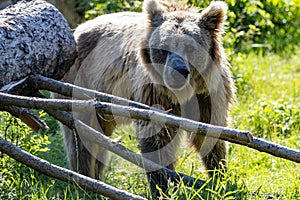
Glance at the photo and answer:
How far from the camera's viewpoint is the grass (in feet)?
14.2

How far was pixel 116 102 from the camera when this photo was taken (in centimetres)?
392

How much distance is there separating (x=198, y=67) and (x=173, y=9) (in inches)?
23.8

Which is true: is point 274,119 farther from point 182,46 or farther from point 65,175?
point 65,175

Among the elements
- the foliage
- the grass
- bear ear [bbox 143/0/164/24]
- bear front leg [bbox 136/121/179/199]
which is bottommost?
the grass

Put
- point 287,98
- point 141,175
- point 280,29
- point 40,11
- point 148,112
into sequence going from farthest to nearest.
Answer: point 280,29 → point 287,98 → point 141,175 → point 40,11 → point 148,112

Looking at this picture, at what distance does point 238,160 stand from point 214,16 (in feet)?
4.38

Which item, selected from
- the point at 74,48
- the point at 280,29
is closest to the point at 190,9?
the point at 74,48

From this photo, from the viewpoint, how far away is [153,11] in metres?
4.95

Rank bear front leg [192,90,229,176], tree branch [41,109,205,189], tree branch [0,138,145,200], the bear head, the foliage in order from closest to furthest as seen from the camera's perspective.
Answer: tree branch [0,138,145,200], tree branch [41,109,205,189], the bear head, bear front leg [192,90,229,176], the foliage

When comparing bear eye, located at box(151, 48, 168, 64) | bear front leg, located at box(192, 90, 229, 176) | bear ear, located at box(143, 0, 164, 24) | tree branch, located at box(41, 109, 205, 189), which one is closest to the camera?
tree branch, located at box(41, 109, 205, 189)

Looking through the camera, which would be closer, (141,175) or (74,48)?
(74,48)

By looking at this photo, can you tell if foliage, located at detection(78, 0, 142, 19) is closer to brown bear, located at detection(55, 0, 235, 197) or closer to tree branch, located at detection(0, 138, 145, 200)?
brown bear, located at detection(55, 0, 235, 197)

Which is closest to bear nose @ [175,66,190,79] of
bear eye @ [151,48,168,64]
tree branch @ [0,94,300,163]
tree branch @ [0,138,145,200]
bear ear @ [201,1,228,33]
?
bear eye @ [151,48,168,64]

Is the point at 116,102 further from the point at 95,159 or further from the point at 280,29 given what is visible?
the point at 280,29
